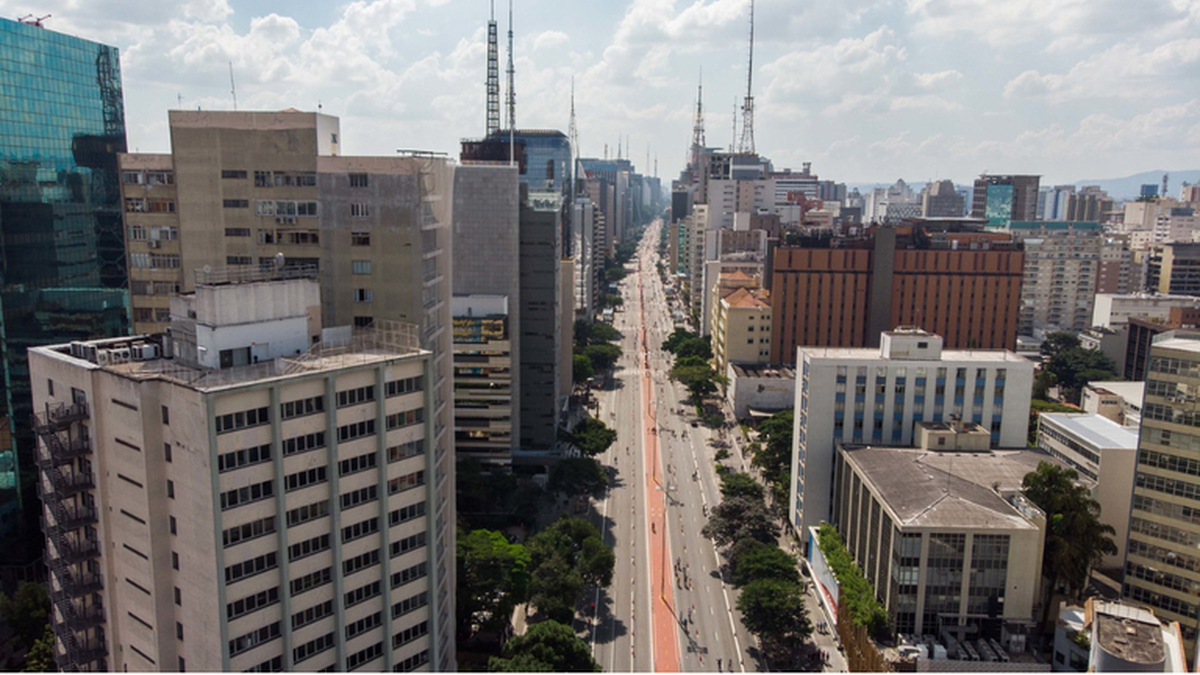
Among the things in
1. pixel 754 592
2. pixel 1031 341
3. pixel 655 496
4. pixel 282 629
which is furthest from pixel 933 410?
pixel 1031 341

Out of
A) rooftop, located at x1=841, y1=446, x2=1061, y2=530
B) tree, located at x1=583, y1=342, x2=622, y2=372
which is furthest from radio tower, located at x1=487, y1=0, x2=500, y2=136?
rooftop, located at x1=841, y1=446, x2=1061, y2=530

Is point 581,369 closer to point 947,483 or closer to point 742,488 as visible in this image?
point 742,488

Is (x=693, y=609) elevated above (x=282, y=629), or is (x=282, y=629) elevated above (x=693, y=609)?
(x=282, y=629)

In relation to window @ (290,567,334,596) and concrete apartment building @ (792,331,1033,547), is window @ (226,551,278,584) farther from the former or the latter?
concrete apartment building @ (792,331,1033,547)

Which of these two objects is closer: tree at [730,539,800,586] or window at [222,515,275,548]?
window at [222,515,275,548]

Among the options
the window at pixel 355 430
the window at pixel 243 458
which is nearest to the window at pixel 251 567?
the window at pixel 243 458

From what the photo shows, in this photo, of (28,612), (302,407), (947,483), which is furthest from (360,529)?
(947,483)

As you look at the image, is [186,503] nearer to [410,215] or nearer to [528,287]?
[410,215]
